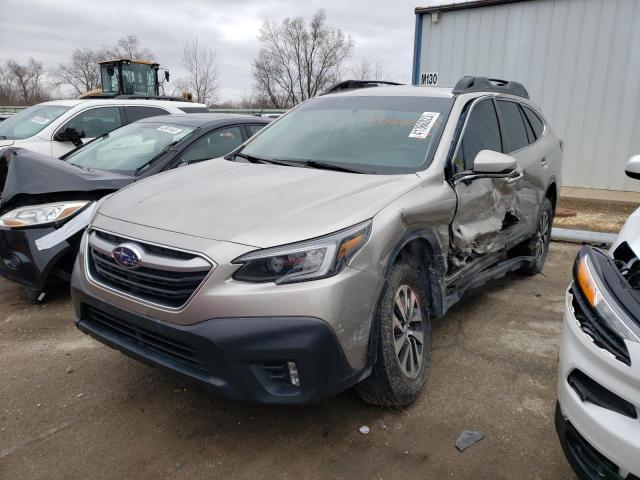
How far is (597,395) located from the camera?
1.70m

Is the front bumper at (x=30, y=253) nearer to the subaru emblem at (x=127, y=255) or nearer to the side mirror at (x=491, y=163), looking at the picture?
the subaru emblem at (x=127, y=255)

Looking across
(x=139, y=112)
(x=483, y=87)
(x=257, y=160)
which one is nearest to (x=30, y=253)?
(x=257, y=160)

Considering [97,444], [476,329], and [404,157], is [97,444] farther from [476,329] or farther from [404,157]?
[476,329]

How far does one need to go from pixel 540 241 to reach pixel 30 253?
4498 mm

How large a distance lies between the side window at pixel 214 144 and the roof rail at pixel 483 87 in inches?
98.5

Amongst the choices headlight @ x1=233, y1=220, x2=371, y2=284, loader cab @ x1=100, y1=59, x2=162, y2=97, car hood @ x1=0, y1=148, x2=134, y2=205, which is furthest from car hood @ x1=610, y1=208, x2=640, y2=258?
loader cab @ x1=100, y1=59, x2=162, y2=97

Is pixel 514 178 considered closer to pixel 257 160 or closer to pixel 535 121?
pixel 535 121

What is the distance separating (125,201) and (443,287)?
188cm

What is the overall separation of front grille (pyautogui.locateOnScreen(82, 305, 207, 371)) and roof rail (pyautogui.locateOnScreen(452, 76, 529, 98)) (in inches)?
99.3

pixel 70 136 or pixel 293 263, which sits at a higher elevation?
pixel 70 136

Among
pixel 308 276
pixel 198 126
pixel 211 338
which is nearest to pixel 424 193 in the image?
pixel 308 276

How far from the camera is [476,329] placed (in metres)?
3.78

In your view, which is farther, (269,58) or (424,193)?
(269,58)

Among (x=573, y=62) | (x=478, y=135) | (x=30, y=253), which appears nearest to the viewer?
(x=478, y=135)
